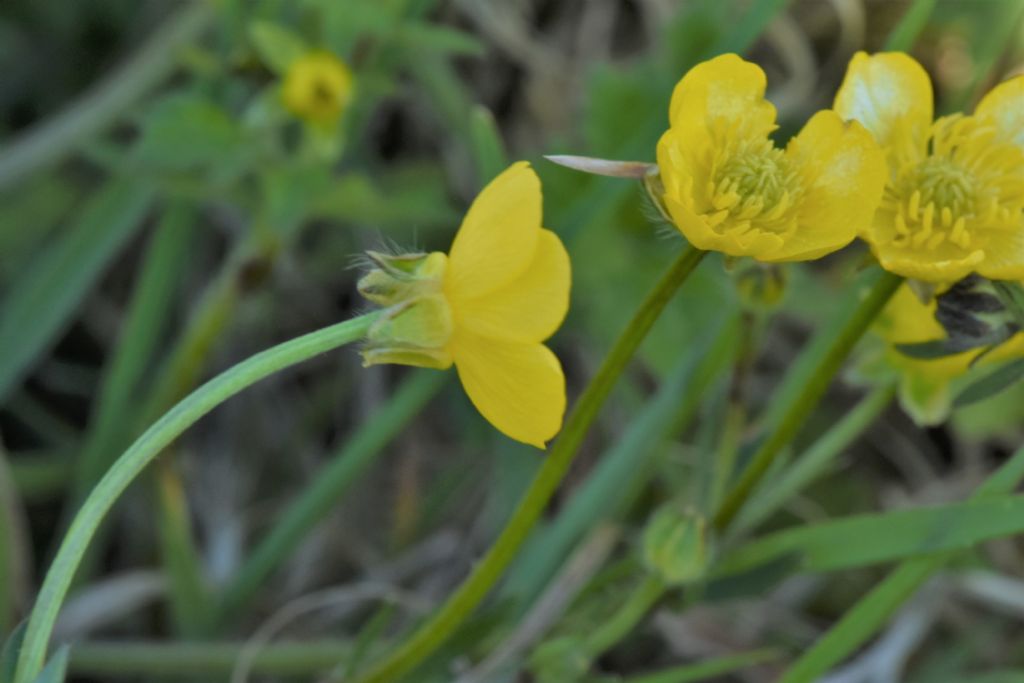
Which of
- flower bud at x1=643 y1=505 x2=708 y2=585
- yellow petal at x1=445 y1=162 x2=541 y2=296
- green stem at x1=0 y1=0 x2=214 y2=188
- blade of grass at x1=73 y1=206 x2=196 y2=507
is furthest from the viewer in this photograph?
green stem at x1=0 y1=0 x2=214 y2=188

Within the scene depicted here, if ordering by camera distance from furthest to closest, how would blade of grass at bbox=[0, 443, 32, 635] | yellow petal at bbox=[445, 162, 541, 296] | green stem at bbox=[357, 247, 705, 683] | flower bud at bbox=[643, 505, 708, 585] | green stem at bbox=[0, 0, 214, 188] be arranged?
green stem at bbox=[0, 0, 214, 188], blade of grass at bbox=[0, 443, 32, 635], flower bud at bbox=[643, 505, 708, 585], green stem at bbox=[357, 247, 705, 683], yellow petal at bbox=[445, 162, 541, 296]

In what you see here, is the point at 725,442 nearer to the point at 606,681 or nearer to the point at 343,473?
the point at 606,681

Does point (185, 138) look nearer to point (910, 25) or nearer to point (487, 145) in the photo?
point (487, 145)

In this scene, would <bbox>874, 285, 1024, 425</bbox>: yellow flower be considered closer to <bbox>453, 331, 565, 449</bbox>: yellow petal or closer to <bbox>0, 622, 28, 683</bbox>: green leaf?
<bbox>453, 331, 565, 449</bbox>: yellow petal

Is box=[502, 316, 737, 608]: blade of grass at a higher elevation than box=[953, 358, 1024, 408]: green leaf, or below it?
below

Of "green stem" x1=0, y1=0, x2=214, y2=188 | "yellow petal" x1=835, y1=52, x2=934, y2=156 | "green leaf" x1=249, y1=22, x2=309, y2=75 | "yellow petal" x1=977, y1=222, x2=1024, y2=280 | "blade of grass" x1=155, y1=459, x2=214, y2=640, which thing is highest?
"green stem" x1=0, y1=0, x2=214, y2=188

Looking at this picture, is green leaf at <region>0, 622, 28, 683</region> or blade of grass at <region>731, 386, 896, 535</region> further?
blade of grass at <region>731, 386, 896, 535</region>

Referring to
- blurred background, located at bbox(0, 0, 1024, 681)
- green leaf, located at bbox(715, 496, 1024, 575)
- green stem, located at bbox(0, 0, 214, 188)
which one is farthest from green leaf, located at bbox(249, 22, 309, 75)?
green leaf, located at bbox(715, 496, 1024, 575)

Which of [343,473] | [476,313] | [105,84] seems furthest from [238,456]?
[476,313]
